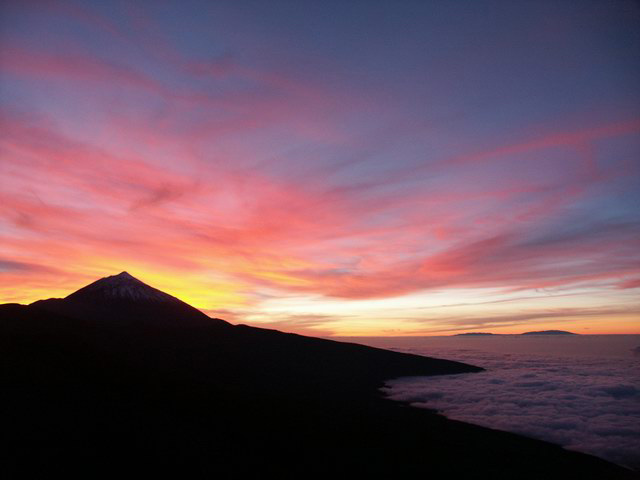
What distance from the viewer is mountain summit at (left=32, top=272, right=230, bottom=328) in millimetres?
74125

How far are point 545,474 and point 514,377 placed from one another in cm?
3557

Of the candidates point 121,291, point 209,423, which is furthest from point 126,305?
point 209,423

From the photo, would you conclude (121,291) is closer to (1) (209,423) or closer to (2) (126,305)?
(2) (126,305)

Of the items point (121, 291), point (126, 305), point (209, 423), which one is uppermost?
point (121, 291)

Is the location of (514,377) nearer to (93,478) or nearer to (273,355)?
(273,355)

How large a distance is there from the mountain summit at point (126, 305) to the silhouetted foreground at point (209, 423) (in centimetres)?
2967

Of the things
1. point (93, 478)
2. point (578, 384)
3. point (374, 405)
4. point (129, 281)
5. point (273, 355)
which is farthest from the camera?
point (129, 281)

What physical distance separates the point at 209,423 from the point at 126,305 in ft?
228

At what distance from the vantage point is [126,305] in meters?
80.4

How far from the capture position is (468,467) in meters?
17.8

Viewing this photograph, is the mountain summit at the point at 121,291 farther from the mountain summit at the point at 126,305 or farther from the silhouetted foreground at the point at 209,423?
the silhouetted foreground at the point at 209,423

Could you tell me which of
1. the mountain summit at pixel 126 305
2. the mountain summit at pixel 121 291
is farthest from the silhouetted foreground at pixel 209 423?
the mountain summit at pixel 121 291

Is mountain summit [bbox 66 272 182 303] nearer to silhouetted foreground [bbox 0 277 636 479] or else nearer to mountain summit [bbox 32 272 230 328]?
mountain summit [bbox 32 272 230 328]

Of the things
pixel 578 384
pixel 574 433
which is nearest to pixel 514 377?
pixel 578 384
